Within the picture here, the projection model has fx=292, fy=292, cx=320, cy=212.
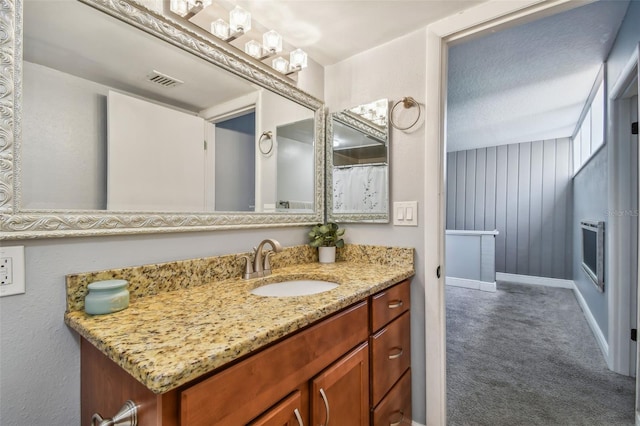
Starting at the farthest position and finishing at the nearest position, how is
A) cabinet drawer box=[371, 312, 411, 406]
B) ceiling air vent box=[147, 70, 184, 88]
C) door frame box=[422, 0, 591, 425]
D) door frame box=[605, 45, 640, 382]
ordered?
door frame box=[605, 45, 640, 382]
door frame box=[422, 0, 591, 425]
cabinet drawer box=[371, 312, 411, 406]
ceiling air vent box=[147, 70, 184, 88]

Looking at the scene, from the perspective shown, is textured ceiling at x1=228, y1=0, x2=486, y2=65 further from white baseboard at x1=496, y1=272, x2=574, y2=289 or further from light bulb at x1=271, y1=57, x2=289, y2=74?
white baseboard at x1=496, y1=272, x2=574, y2=289

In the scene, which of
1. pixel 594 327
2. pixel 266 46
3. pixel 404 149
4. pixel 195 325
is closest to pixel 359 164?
pixel 404 149

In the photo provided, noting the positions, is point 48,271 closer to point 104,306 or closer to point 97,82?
point 104,306

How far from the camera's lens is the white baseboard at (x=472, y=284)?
415 cm

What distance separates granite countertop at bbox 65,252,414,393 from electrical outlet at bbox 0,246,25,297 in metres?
0.14

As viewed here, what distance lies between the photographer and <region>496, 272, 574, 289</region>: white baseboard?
450 cm

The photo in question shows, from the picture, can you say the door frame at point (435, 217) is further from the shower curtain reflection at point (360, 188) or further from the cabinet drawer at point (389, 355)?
the shower curtain reflection at point (360, 188)

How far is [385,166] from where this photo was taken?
1637 mm

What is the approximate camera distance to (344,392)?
1.00m

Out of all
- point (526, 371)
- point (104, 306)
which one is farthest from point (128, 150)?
point (526, 371)

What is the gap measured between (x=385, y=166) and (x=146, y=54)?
119cm

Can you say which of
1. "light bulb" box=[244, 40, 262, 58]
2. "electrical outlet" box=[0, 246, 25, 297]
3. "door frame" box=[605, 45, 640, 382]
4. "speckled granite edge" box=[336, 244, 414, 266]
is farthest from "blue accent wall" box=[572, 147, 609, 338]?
"electrical outlet" box=[0, 246, 25, 297]

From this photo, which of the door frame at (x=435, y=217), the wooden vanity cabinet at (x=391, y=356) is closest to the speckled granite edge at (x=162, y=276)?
the wooden vanity cabinet at (x=391, y=356)

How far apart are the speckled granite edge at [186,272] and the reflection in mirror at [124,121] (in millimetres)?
208
